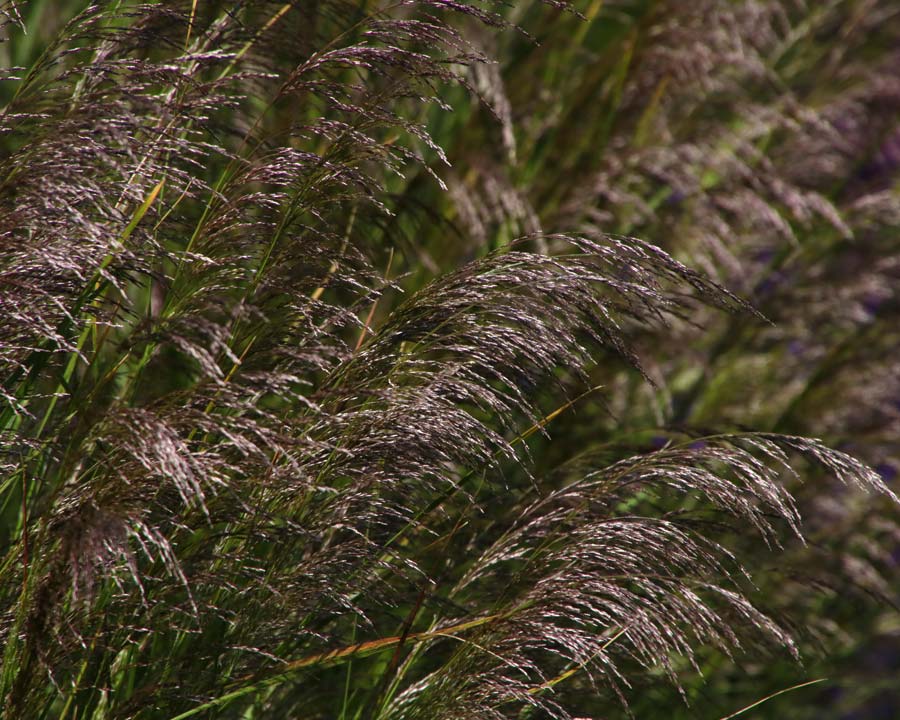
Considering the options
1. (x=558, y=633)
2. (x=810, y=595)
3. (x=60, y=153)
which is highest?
(x=60, y=153)

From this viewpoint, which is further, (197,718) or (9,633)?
(197,718)

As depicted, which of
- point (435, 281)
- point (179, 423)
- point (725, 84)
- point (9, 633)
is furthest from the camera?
point (725, 84)

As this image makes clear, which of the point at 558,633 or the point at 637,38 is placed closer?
the point at 558,633

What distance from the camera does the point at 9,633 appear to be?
1492 mm

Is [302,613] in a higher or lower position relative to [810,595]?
higher

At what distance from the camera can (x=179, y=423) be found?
1.38 metres

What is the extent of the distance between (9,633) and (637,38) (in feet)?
7.55

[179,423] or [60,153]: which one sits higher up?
[60,153]

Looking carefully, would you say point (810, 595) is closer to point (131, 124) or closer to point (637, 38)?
point (637, 38)

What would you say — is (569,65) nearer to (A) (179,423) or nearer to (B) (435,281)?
(B) (435,281)

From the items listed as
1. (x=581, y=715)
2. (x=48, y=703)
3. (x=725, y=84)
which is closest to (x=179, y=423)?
(x=48, y=703)

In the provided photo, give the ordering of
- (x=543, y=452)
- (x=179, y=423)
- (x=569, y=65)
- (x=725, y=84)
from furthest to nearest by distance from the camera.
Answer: (x=569, y=65)
(x=725, y=84)
(x=543, y=452)
(x=179, y=423)

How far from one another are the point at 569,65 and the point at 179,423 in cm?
270

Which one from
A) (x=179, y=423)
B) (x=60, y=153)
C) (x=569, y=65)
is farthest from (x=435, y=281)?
(x=569, y=65)
